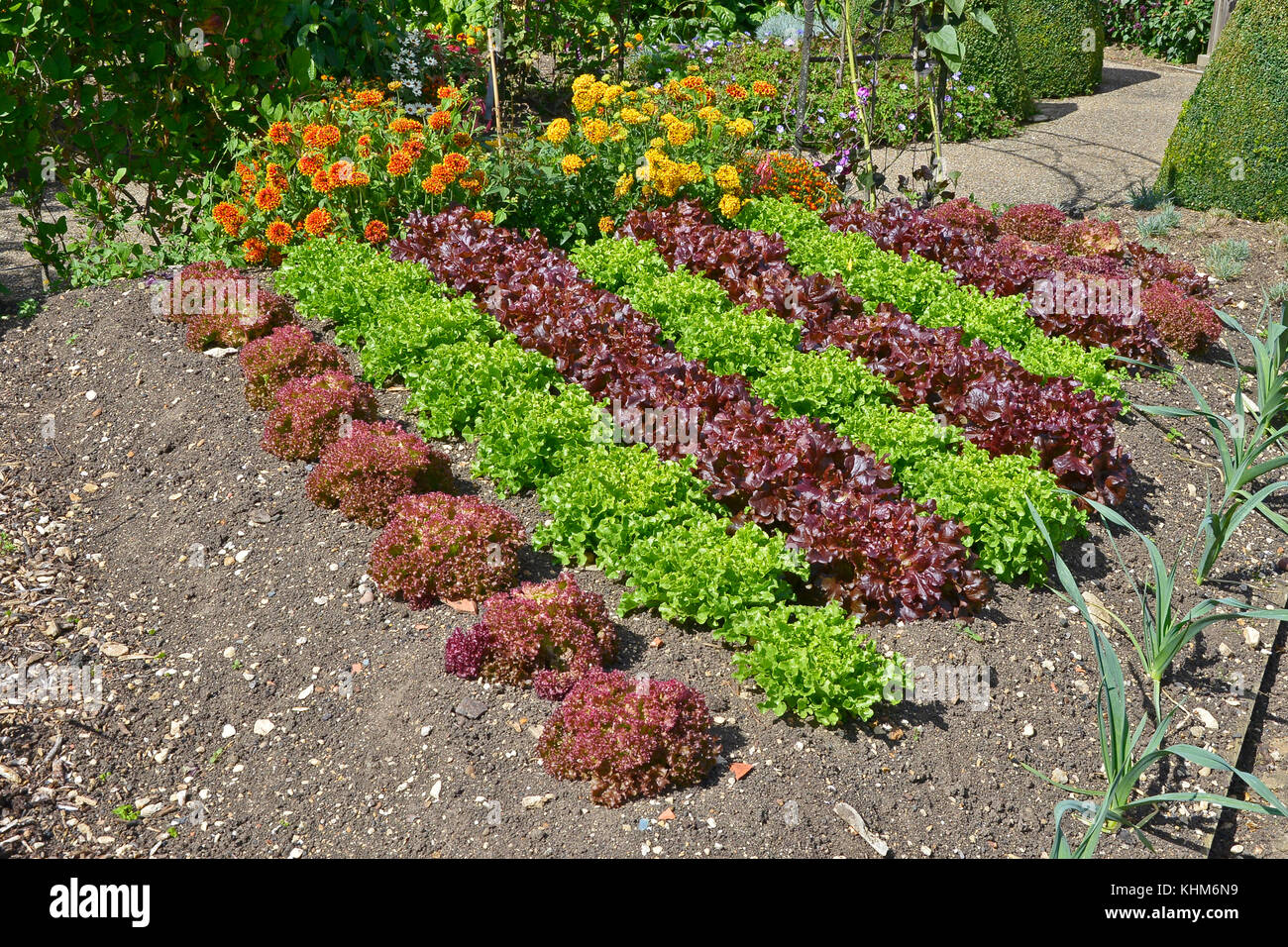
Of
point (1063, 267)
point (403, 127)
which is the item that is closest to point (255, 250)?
point (403, 127)

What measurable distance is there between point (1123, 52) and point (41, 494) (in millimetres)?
15446

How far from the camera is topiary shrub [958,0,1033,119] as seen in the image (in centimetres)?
1088

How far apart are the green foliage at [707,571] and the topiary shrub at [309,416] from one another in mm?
1722

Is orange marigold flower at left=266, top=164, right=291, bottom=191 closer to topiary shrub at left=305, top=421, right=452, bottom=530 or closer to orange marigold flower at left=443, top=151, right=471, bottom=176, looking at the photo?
orange marigold flower at left=443, top=151, right=471, bottom=176

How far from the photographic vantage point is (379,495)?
4441 millimetres

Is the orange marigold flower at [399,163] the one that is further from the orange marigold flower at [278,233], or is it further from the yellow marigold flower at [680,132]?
the yellow marigold flower at [680,132]

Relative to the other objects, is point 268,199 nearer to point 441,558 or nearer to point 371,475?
point 371,475

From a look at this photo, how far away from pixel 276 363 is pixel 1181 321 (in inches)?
215

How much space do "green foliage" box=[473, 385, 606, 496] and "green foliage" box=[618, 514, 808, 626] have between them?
74cm

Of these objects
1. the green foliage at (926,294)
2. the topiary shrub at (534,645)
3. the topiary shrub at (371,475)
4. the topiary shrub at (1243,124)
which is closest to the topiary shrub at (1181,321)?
the green foliage at (926,294)

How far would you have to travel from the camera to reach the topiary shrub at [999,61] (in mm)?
10883

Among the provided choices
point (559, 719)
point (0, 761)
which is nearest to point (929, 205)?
point (559, 719)

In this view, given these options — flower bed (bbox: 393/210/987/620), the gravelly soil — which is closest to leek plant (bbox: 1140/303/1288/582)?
the gravelly soil

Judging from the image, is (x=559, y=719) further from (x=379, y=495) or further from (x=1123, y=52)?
(x=1123, y=52)
